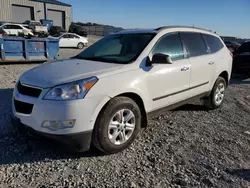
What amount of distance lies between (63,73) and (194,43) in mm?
2668

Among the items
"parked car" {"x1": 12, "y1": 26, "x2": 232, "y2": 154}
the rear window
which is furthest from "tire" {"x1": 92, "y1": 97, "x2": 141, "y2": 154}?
the rear window

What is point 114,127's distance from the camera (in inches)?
125

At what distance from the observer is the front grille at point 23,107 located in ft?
9.60

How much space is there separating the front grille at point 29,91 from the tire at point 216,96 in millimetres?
3621

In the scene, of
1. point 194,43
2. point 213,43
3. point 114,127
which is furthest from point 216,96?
point 114,127

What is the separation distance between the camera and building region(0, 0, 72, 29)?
3275 cm

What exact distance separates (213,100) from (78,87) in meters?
3.39

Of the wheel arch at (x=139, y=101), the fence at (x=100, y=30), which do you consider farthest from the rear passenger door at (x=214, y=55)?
the fence at (x=100, y=30)

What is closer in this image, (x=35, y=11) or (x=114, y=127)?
(x=114, y=127)

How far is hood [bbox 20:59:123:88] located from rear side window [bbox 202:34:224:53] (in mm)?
2531

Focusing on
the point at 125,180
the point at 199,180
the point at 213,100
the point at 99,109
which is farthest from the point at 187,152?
the point at 213,100

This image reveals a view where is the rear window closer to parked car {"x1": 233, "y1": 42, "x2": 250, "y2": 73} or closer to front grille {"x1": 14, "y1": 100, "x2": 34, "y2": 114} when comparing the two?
parked car {"x1": 233, "y1": 42, "x2": 250, "y2": 73}

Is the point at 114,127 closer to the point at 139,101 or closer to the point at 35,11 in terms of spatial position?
the point at 139,101

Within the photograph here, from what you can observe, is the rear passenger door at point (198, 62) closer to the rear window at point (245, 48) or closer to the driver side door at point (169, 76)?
the driver side door at point (169, 76)
